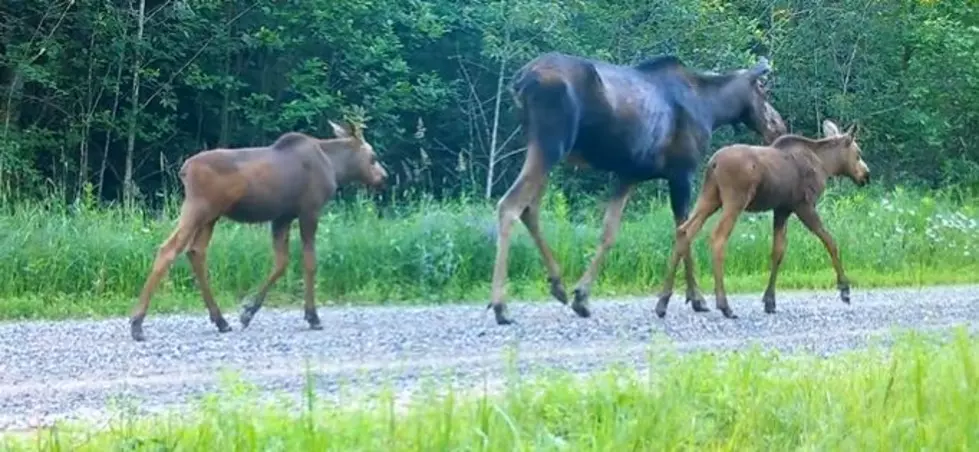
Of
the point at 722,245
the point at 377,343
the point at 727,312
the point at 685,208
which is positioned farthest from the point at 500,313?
the point at 685,208

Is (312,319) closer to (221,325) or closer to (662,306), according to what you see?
(221,325)

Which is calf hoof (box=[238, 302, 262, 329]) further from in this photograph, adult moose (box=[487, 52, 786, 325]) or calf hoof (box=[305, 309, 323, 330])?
adult moose (box=[487, 52, 786, 325])

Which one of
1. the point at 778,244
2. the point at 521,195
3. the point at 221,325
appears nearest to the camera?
the point at 221,325

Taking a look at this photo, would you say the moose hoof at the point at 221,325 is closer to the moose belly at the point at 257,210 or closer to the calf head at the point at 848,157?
the moose belly at the point at 257,210

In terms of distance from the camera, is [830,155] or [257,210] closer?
[257,210]

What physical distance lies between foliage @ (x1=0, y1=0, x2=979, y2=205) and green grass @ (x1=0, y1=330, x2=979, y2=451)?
1552 centimetres

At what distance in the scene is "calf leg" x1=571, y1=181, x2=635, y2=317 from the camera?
1284cm

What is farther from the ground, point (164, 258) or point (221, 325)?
point (164, 258)

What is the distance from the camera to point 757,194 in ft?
44.8

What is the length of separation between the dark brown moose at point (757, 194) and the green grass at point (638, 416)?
5.32 metres

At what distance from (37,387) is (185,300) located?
5472 mm

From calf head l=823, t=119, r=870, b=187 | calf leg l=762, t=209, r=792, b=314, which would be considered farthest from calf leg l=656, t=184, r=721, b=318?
calf head l=823, t=119, r=870, b=187

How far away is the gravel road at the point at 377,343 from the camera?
827 centimetres

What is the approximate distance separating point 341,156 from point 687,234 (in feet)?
10.2
